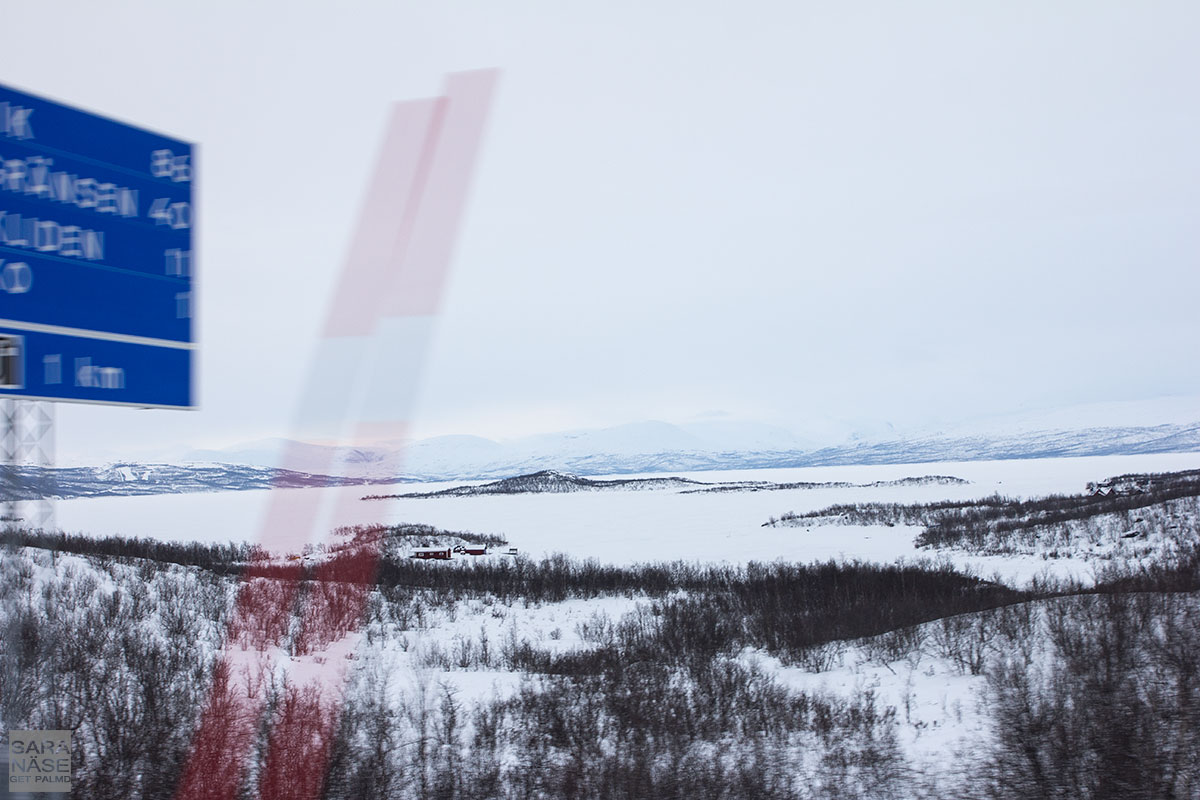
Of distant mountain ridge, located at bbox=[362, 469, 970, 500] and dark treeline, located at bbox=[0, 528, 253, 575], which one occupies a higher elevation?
dark treeline, located at bbox=[0, 528, 253, 575]

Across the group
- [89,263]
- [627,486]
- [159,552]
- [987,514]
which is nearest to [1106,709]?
[89,263]

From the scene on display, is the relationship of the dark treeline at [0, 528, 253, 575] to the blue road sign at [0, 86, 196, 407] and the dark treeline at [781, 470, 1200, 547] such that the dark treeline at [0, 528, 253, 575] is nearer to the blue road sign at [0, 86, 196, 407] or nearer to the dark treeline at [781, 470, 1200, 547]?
the blue road sign at [0, 86, 196, 407]

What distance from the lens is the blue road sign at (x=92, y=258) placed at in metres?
3.83

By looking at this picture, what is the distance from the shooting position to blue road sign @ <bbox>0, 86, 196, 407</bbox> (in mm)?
3828

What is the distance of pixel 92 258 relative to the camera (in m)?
4.14

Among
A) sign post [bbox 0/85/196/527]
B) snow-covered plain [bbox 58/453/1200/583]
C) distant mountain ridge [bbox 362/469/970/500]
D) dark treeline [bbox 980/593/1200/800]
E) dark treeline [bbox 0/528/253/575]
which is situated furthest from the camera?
distant mountain ridge [bbox 362/469/970/500]

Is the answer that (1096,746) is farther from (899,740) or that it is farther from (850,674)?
(850,674)

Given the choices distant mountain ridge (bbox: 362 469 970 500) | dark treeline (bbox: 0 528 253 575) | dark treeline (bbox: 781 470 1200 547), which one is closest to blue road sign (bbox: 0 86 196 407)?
dark treeline (bbox: 0 528 253 575)

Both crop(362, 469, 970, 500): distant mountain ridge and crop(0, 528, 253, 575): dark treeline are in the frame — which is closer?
crop(0, 528, 253, 575): dark treeline

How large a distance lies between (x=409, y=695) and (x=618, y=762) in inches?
136

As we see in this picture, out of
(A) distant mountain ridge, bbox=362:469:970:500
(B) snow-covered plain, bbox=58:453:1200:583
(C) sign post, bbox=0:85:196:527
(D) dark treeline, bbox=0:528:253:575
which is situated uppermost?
(C) sign post, bbox=0:85:196:527

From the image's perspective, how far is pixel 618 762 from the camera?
5855mm

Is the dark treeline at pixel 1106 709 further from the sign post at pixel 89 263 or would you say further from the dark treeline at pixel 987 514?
the dark treeline at pixel 987 514

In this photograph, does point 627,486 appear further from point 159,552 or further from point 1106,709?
point 1106,709
